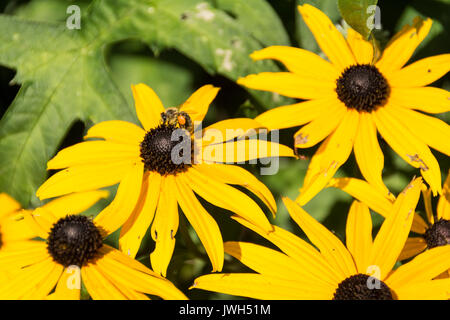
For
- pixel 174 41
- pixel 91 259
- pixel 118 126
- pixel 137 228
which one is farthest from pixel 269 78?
pixel 91 259

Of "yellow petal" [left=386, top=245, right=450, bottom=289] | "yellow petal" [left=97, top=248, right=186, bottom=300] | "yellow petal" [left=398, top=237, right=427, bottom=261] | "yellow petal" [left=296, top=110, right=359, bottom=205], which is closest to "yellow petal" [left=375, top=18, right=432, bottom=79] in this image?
"yellow petal" [left=296, top=110, right=359, bottom=205]

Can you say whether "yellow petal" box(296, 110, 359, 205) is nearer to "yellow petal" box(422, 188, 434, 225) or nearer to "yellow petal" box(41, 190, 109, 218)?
"yellow petal" box(422, 188, 434, 225)

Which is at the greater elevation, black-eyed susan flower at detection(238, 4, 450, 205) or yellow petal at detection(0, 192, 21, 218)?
Answer: black-eyed susan flower at detection(238, 4, 450, 205)

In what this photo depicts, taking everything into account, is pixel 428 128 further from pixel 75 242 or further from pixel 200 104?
pixel 75 242

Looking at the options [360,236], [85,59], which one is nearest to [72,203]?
[85,59]

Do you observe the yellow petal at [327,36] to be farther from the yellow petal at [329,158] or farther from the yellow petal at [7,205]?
the yellow petal at [7,205]
